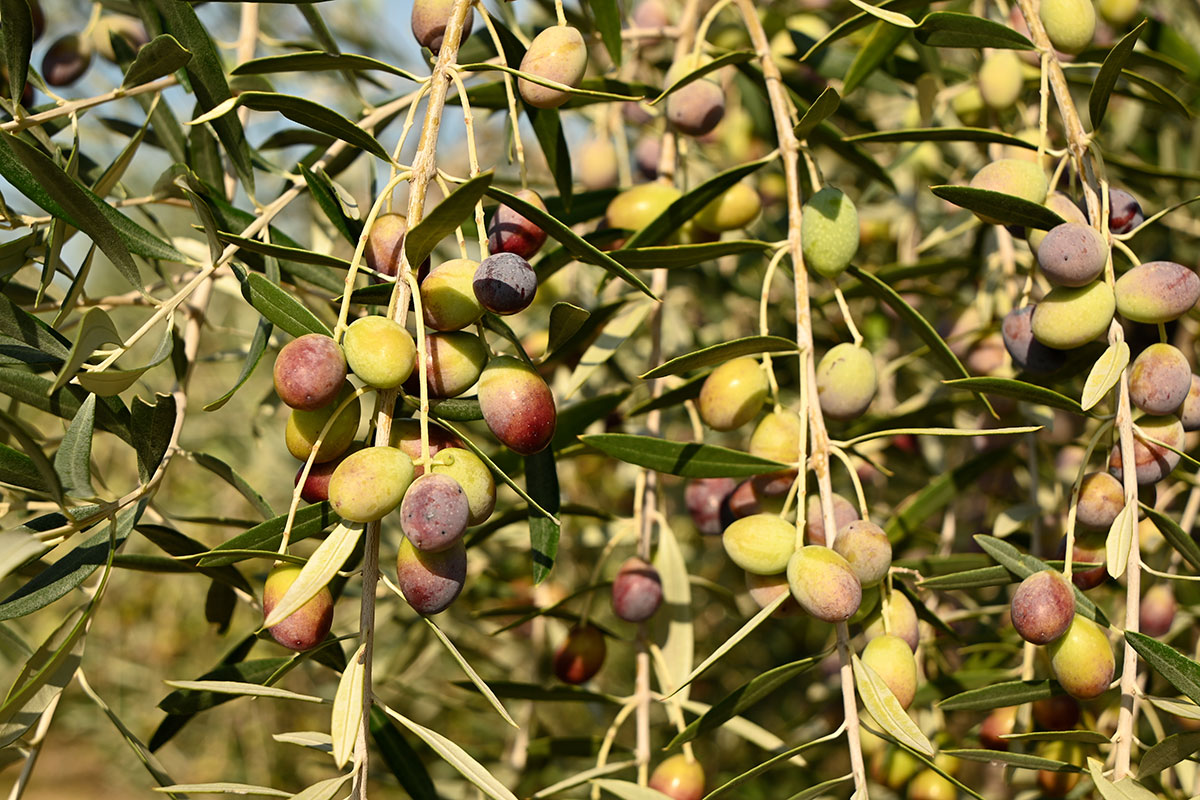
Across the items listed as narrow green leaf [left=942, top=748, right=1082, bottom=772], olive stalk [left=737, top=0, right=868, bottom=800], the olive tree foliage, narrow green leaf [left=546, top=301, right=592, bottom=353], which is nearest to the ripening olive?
the olive tree foliage

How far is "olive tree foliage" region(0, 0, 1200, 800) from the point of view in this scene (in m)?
0.56

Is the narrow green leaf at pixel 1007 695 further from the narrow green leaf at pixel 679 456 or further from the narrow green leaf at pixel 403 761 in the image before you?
the narrow green leaf at pixel 403 761

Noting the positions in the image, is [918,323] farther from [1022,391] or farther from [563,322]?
[563,322]

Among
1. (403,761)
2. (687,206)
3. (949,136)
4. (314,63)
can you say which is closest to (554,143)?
(687,206)

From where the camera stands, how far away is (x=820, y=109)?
2.22 ft

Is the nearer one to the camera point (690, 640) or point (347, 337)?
point (347, 337)

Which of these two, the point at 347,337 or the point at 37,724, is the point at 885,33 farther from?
the point at 37,724

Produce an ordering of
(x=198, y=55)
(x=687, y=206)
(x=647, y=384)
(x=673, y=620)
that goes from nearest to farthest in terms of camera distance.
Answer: (x=198, y=55), (x=687, y=206), (x=673, y=620), (x=647, y=384)

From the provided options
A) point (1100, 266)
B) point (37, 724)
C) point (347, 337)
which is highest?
point (347, 337)

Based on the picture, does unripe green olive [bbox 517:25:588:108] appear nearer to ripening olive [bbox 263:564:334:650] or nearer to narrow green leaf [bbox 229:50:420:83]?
narrow green leaf [bbox 229:50:420:83]

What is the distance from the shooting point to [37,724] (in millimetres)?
710

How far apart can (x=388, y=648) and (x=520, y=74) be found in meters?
1.08

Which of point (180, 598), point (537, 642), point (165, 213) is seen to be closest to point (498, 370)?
point (537, 642)

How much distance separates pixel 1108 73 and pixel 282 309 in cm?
60
